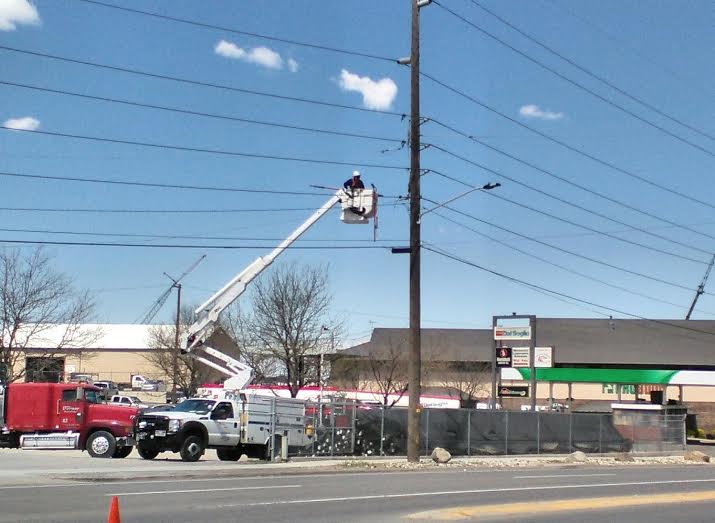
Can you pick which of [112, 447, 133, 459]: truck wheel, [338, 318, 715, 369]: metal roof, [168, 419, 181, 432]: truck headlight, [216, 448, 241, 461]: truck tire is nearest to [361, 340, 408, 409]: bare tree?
[338, 318, 715, 369]: metal roof

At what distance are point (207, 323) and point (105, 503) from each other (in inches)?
615

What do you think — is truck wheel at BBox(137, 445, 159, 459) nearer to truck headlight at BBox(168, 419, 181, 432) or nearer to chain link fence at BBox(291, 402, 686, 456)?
truck headlight at BBox(168, 419, 181, 432)

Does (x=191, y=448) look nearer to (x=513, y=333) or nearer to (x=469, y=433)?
(x=469, y=433)

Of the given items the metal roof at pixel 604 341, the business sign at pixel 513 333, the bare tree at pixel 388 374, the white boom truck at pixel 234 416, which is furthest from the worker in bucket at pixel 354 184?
the metal roof at pixel 604 341

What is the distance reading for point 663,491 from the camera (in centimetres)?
1945

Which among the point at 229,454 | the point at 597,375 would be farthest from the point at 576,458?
the point at 597,375

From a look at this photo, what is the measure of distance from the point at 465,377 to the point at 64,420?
49152 millimetres

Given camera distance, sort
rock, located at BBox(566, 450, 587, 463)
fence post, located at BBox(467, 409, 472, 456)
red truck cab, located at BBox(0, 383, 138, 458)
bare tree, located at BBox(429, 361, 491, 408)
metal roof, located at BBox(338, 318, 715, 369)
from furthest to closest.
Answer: metal roof, located at BBox(338, 318, 715, 369) → bare tree, located at BBox(429, 361, 491, 408) → fence post, located at BBox(467, 409, 472, 456) → rock, located at BBox(566, 450, 587, 463) → red truck cab, located at BBox(0, 383, 138, 458)

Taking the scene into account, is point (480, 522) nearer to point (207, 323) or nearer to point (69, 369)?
point (207, 323)

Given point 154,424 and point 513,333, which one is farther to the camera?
point 513,333

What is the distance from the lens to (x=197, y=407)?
27297mm

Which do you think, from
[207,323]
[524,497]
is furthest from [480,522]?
[207,323]

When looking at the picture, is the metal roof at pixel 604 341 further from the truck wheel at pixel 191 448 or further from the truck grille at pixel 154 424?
the truck grille at pixel 154 424

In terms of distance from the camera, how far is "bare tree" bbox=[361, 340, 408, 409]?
2352 inches
